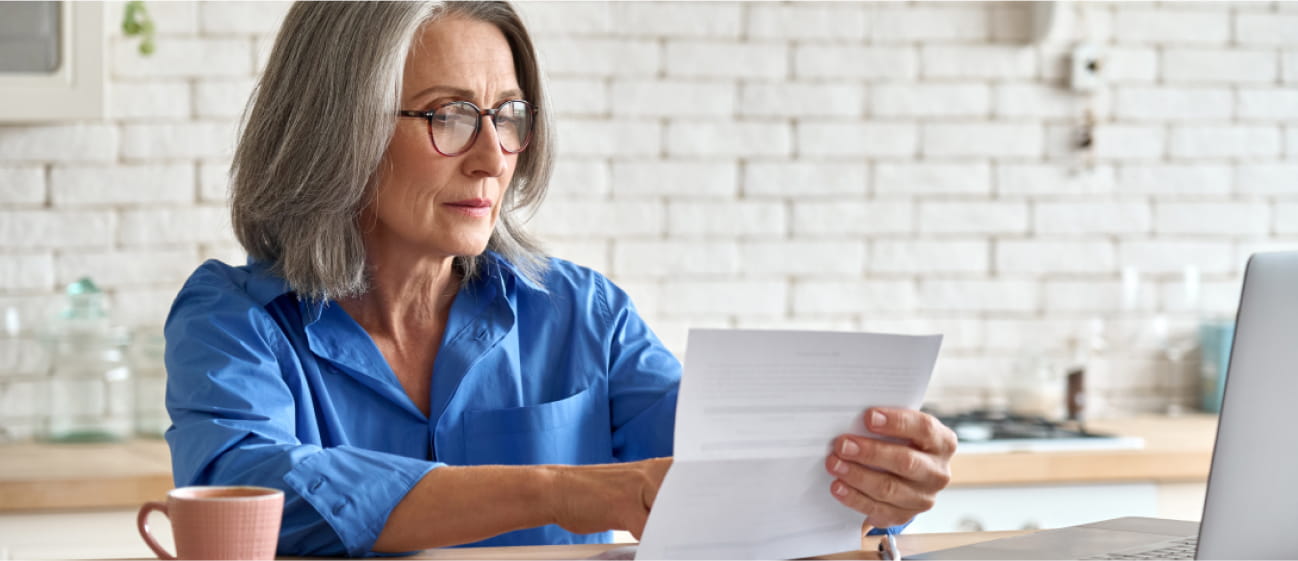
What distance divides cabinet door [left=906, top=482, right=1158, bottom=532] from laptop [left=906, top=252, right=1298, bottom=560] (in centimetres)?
149

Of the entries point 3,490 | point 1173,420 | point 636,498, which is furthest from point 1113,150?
point 3,490

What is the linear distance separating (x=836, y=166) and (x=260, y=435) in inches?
80.7

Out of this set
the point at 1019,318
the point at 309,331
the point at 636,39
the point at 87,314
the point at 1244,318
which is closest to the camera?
the point at 1244,318

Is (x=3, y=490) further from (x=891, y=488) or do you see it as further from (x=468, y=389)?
(x=891, y=488)

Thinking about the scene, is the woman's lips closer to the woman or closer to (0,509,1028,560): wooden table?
the woman

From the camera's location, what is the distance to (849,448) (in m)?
1.32

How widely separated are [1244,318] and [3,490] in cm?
203

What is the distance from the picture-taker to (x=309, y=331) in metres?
1.72

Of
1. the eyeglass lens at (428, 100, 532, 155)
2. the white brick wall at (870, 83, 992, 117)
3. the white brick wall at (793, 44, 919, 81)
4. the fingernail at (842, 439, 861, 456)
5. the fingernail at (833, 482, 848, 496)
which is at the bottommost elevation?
the fingernail at (833, 482, 848, 496)

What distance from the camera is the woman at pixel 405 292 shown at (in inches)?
64.9

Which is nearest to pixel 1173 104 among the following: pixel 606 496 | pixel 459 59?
pixel 459 59

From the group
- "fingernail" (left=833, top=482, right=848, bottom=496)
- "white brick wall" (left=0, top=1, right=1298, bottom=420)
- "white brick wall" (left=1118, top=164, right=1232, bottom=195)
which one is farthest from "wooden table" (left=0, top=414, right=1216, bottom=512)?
"fingernail" (left=833, top=482, right=848, bottom=496)

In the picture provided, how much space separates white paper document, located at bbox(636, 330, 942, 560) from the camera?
1200 millimetres

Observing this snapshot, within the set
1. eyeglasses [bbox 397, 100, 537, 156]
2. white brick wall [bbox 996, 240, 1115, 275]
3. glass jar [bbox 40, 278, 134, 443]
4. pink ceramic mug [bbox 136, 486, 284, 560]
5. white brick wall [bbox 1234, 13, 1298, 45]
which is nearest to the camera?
pink ceramic mug [bbox 136, 486, 284, 560]
